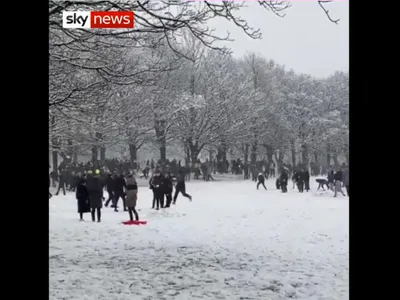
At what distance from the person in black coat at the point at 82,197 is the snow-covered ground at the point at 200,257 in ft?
1.16

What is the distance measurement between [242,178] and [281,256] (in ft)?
36.5

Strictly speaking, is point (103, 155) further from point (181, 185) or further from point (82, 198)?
point (181, 185)

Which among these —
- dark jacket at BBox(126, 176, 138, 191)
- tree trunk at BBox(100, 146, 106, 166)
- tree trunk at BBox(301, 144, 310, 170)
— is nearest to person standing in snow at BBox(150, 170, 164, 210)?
dark jacket at BBox(126, 176, 138, 191)

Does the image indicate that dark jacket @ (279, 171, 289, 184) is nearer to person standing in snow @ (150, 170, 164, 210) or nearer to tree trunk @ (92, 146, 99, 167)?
person standing in snow @ (150, 170, 164, 210)

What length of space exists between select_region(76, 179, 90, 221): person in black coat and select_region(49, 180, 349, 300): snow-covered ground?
0.35 meters

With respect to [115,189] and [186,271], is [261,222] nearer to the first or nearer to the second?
[115,189]

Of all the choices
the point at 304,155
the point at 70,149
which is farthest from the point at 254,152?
the point at 70,149

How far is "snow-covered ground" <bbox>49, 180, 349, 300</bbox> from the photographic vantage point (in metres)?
5.06

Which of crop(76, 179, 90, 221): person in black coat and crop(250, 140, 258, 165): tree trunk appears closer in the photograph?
crop(76, 179, 90, 221): person in black coat

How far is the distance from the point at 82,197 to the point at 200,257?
13.6ft

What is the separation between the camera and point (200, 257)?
6.93 meters
